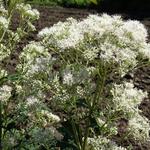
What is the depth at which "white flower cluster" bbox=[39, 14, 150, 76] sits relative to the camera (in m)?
5.37

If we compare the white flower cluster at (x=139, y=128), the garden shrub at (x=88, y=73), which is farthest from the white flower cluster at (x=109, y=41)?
the white flower cluster at (x=139, y=128)

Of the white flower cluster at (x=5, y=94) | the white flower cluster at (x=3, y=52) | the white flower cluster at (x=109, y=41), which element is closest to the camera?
the white flower cluster at (x=109, y=41)

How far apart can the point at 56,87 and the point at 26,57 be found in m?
1.24

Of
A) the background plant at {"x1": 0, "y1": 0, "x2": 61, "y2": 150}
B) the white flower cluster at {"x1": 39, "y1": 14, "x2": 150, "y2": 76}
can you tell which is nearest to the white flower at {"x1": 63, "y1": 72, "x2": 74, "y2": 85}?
the white flower cluster at {"x1": 39, "y1": 14, "x2": 150, "y2": 76}

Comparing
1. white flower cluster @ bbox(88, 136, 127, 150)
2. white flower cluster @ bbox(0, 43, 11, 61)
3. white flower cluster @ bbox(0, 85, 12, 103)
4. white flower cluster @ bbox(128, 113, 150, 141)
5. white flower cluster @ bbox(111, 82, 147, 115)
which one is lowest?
white flower cluster @ bbox(88, 136, 127, 150)

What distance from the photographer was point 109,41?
5.44m

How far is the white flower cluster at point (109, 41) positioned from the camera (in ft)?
17.6

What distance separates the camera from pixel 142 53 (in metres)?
5.60

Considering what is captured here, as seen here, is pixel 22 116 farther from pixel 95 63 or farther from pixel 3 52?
pixel 95 63

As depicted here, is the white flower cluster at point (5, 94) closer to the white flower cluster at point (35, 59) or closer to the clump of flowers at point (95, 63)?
the white flower cluster at point (35, 59)

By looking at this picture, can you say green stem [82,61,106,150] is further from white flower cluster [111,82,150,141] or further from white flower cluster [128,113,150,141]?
white flower cluster [128,113,150,141]

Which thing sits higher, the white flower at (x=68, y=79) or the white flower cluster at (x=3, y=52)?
the white flower cluster at (x=3, y=52)

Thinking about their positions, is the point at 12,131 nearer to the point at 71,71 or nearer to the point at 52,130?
the point at 52,130

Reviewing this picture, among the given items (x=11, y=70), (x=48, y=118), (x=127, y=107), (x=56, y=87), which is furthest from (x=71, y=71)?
(x=11, y=70)
